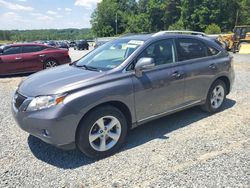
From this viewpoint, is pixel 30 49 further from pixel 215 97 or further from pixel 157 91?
pixel 157 91

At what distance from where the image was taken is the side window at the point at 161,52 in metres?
4.50

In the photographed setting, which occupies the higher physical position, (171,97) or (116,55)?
(116,55)

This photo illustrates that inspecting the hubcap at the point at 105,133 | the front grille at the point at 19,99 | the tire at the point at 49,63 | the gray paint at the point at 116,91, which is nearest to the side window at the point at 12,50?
the tire at the point at 49,63

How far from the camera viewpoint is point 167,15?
75250 millimetres

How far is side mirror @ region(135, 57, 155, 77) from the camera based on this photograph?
4.08 metres

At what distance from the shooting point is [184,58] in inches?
195

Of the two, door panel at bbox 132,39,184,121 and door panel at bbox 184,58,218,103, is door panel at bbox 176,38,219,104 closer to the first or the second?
door panel at bbox 184,58,218,103

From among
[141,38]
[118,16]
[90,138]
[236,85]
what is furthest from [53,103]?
[118,16]

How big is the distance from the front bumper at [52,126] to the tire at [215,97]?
3056 millimetres

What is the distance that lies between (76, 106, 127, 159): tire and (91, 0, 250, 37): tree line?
51.1m

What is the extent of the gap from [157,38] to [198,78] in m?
1.13

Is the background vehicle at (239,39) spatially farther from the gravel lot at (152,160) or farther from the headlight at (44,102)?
the headlight at (44,102)

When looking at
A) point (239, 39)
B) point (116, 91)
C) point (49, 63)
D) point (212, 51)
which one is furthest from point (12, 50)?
point (239, 39)

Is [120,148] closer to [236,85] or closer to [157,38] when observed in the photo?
[157,38]
